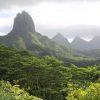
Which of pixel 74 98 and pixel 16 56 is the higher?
pixel 16 56

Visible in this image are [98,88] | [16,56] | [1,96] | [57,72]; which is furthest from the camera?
[16,56]

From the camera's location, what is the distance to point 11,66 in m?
60.3

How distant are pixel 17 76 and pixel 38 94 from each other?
5775mm

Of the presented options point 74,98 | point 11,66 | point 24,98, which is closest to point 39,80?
point 11,66

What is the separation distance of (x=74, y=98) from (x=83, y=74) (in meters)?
31.0

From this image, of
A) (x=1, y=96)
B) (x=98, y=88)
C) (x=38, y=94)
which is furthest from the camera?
(x=38, y=94)

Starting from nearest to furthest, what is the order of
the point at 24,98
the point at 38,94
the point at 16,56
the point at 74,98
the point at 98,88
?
the point at 24,98
the point at 98,88
the point at 74,98
the point at 38,94
the point at 16,56

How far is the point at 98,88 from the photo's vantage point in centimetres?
2527

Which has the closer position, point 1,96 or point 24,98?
point 1,96

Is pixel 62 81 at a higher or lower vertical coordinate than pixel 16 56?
lower

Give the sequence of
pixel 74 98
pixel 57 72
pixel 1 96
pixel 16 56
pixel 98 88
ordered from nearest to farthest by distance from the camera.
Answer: pixel 1 96, pixel 98 88, pixel 74 98, pixel 57 72, pixel 16 56

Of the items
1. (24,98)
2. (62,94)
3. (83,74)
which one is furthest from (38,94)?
(24,98)

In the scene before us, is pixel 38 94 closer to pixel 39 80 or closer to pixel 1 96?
pixel 39 80

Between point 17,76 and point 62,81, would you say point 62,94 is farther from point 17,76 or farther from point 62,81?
Answer: point 17,76
